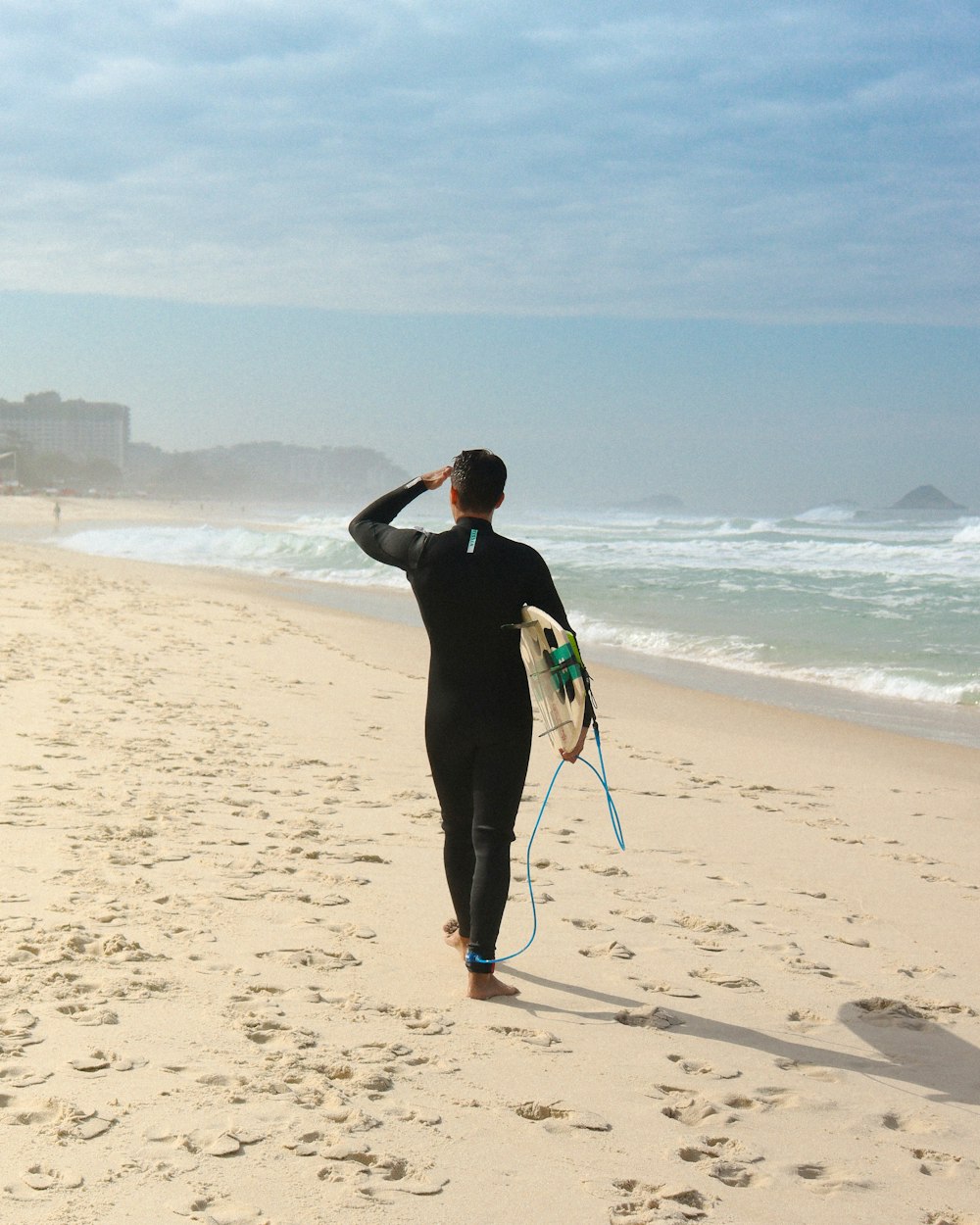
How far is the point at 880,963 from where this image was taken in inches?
168

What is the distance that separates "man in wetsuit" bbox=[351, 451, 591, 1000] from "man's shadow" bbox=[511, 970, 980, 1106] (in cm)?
44

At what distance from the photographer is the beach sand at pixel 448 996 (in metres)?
2.62

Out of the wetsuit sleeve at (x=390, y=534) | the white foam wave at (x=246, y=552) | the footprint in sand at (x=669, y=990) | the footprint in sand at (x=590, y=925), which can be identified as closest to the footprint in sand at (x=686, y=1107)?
the footprint in sand at (x=669, y=990)

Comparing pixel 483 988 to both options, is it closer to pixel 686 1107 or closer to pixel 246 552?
pixel 686 1107

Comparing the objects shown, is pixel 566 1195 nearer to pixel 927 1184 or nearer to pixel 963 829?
pixel 927 1184

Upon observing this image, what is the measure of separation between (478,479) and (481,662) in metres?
0.59

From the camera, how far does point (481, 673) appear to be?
3.71 m

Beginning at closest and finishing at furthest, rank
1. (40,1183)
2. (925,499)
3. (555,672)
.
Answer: (40,1183), (555,672), (925,499)

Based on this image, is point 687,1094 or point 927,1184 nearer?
point 927,1184

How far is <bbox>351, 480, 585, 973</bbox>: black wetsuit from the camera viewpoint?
367cm

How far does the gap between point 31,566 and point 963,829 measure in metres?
19.4

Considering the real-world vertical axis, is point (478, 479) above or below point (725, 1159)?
above

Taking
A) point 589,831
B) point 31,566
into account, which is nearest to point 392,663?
point 589,831

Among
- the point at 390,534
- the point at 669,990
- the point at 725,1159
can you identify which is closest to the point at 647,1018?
the point at 669,990
